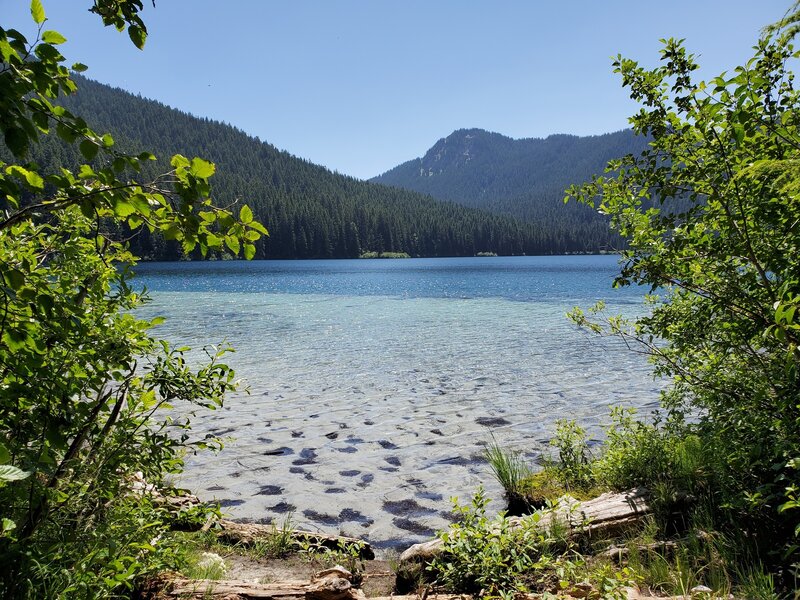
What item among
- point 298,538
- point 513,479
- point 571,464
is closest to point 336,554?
point 298,538

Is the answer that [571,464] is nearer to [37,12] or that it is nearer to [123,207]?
[123,207]

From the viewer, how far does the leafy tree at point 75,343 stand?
2.07 metres

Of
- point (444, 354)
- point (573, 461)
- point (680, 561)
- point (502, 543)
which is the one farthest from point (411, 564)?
point (444, 354)

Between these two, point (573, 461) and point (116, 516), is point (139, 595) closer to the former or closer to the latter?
point (116, 516)

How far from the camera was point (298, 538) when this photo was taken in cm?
631

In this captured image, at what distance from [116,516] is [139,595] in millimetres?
1018

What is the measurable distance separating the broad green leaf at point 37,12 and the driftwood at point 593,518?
17.7 ft

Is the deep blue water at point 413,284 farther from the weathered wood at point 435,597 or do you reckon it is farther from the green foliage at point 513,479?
the weathered wood at point 435,597

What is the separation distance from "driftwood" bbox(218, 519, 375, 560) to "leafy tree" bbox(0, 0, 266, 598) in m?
2.33

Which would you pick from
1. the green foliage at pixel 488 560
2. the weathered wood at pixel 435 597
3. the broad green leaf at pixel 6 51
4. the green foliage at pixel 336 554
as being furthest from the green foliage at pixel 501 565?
the broad green leaf at pixel 6 51

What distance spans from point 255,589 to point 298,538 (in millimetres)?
2043

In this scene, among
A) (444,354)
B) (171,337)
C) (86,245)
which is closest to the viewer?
(86,245)

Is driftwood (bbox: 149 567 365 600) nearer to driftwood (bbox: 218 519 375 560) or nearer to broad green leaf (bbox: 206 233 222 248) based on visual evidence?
driftwood (bbox: 218 519 375 560)

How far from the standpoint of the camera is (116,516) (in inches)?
136
